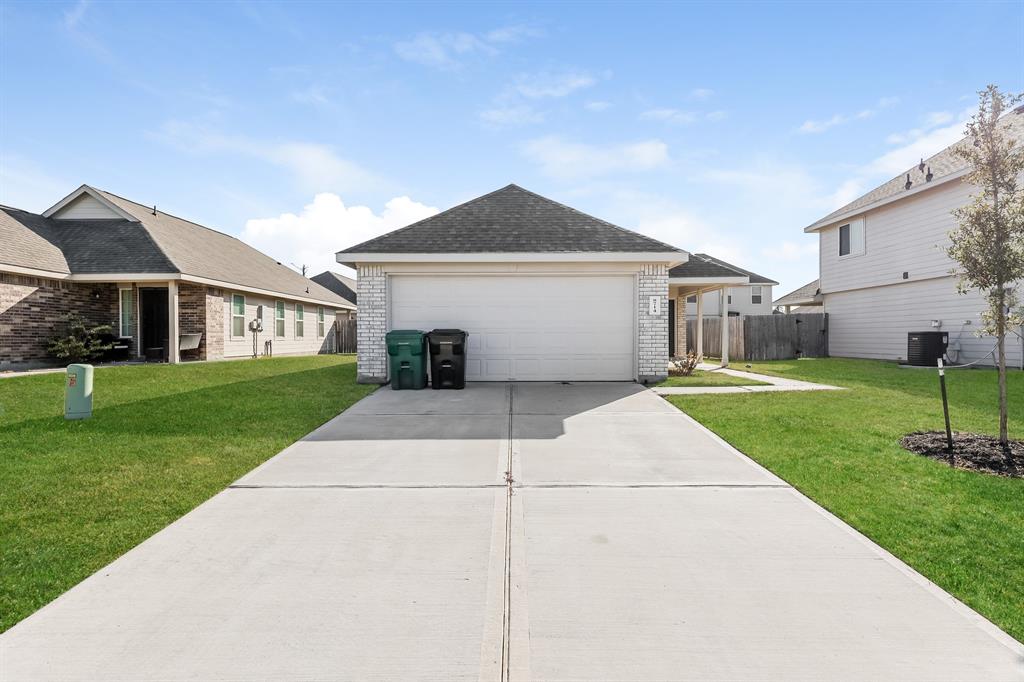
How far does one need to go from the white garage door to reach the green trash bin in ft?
3.26

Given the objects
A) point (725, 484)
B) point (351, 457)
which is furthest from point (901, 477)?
point (351, 457)

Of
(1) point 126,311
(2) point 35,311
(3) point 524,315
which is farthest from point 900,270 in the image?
(2) point 35,311

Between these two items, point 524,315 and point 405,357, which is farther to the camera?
point 524,315

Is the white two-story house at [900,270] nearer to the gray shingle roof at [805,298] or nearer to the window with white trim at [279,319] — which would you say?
the gray shingle roof at [805,298]

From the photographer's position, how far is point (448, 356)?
398 inches

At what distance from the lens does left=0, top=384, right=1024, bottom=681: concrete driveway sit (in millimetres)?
2162

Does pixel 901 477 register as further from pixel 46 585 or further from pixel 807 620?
pixel 46 585

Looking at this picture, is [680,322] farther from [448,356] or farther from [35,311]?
[35,311]

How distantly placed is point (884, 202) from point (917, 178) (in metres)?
1.14

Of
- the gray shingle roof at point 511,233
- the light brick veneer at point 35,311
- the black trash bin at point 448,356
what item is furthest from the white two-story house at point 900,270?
the light brick veneer at point 35,311

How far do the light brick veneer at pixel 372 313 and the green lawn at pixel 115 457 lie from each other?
2.96 ft

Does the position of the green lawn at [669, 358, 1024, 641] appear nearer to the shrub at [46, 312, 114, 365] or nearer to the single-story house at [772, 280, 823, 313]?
the single-story house at [772, 280, 823, 313]

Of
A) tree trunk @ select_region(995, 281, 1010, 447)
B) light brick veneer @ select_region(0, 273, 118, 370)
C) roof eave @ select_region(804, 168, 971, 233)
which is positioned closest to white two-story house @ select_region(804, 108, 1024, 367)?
roof eave @ select_region(804, 168, 971, 233)

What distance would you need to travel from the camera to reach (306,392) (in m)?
9.77
